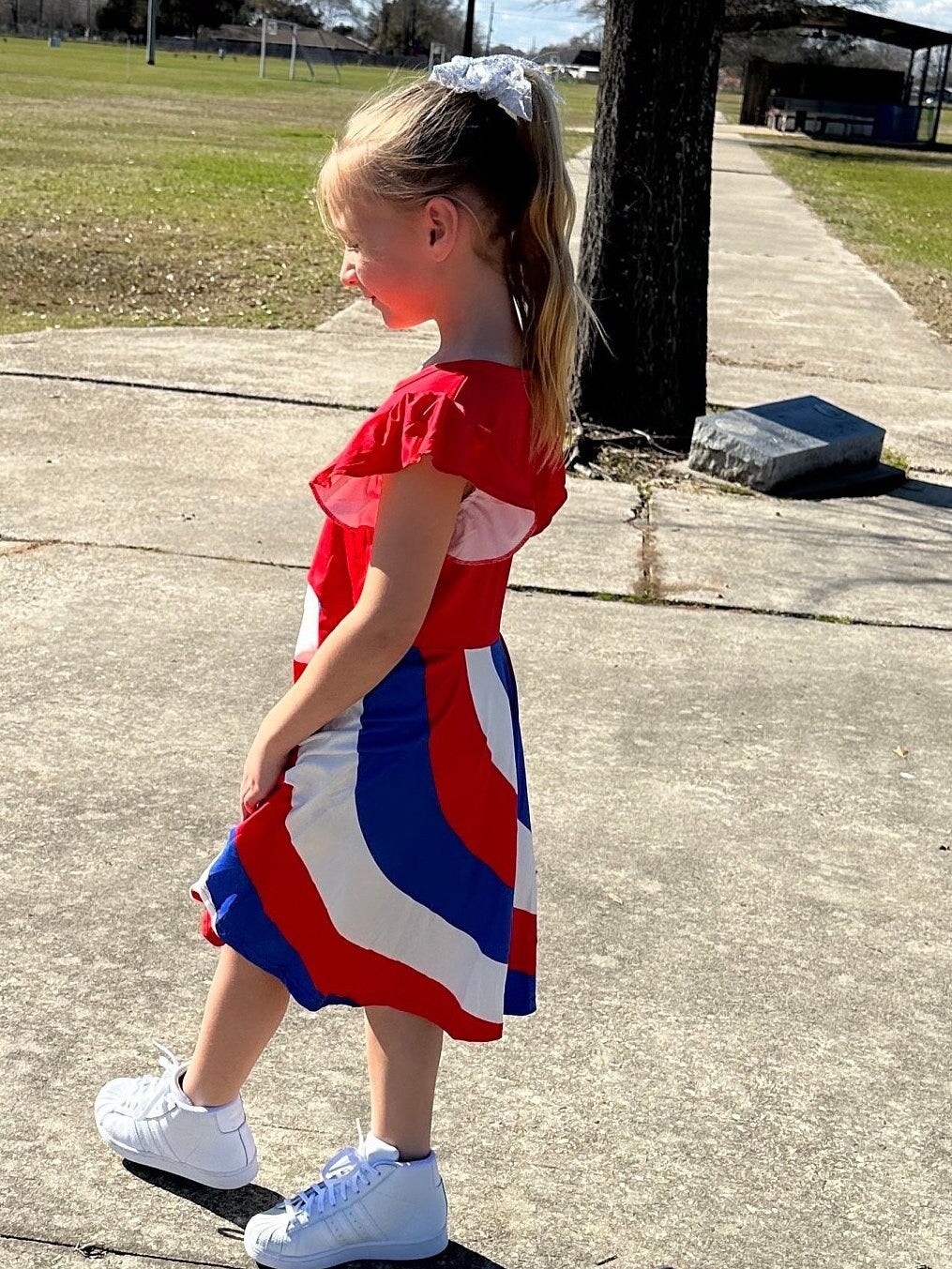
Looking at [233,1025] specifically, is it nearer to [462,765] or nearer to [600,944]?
[462,765]

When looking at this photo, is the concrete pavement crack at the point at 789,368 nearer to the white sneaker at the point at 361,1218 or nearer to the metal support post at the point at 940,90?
the white sneaker at the point at 361,1218

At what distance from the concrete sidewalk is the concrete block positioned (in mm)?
208

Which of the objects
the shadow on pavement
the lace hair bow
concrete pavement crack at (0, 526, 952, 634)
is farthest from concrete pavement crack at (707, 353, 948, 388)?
the lace hair bow

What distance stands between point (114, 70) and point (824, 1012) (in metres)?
62.7

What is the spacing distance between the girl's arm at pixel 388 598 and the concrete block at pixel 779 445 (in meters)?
4.38

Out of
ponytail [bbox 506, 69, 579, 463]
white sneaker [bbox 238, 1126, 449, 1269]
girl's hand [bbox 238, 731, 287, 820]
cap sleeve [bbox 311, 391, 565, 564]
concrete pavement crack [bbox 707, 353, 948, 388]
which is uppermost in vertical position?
ponytail [bbox 506, 69, 579, 463]

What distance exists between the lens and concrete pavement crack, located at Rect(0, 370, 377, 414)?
6.70 metres

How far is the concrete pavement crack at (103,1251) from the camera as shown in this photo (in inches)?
77.7

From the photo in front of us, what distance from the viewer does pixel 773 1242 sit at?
83.4 inches

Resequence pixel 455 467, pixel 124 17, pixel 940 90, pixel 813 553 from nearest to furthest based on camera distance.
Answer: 1. pixel 455 467
2. pixel 813 553
3. pixel 940 90
4. pixel 124 17

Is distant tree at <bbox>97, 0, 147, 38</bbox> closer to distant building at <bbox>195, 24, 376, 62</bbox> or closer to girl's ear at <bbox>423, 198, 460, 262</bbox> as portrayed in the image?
distant building at <bbox>195, 24, 376, 62</bbox>

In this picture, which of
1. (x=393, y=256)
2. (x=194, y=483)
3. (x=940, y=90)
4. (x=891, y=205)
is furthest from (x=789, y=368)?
(x=940, y=90)

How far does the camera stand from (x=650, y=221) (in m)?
6.42

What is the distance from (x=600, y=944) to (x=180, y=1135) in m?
0.98
